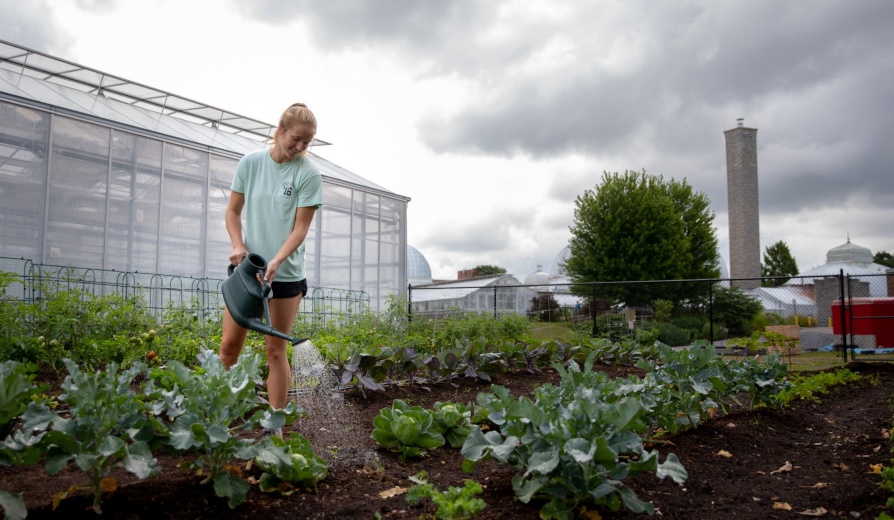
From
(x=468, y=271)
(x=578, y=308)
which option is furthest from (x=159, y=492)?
(x=468, y=271)

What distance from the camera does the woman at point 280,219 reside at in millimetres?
2564

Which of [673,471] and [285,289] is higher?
[285,289]

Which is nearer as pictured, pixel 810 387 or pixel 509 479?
pixel 509 479

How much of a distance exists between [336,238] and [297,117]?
362 inches

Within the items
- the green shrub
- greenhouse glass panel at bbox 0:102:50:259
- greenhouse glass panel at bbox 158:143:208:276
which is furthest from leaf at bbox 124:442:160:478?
the green shrub

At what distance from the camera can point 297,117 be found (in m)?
2.53

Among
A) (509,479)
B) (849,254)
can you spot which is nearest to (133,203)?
(509,479)

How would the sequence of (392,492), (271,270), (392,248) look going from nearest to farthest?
(392,492), (271,270), (392,248)

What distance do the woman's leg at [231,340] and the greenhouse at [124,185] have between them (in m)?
6.19

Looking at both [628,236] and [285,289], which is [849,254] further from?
[285,289]

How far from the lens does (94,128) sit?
8.23 meters

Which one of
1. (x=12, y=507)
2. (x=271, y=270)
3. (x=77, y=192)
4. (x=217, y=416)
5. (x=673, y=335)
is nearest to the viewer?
(x=12, y=507)

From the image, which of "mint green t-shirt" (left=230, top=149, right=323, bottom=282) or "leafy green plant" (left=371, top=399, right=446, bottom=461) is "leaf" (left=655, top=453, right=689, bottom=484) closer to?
"leafy green plant" (left=371, top=399, right=446, bottom=461)

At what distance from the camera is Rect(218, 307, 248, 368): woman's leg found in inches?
101
